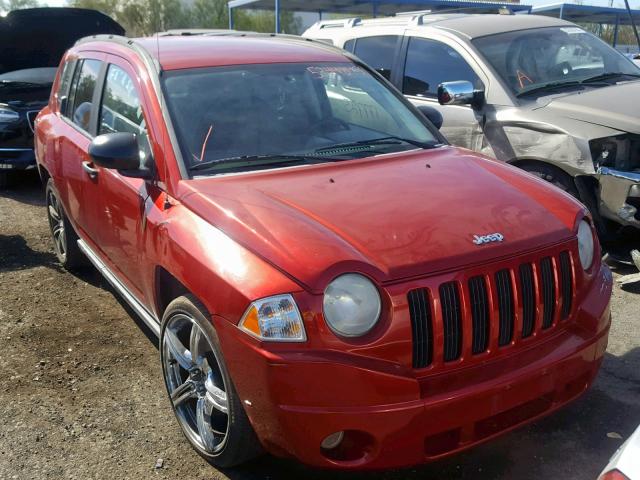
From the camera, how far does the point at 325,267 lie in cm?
248

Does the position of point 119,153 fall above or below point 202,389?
above

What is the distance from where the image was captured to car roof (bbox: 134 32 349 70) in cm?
380

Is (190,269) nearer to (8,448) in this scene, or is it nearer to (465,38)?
(8,448)

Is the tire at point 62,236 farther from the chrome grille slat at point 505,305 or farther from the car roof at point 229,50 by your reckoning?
the chrome grille slat at point 505,305

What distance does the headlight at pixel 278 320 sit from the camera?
2439mm

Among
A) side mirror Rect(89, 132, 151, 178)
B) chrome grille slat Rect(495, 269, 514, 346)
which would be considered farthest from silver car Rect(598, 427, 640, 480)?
side mirror Rect(89, 132, 151, 178)

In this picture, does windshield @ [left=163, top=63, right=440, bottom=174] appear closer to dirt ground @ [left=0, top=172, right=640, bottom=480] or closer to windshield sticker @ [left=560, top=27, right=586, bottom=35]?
dirt ground @ [left=0, top=172, right=640, bottom=480]

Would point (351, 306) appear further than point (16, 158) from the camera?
No

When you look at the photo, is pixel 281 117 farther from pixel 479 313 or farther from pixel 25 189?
pixel 25 189

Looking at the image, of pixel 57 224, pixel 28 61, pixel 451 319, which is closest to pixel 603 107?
pixel 451 319

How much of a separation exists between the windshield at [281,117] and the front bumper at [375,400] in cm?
113

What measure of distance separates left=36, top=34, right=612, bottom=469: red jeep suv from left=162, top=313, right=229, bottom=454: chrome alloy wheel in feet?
0.03

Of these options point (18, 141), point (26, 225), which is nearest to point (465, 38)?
point (26, 225)

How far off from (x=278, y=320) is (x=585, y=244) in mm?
1511
